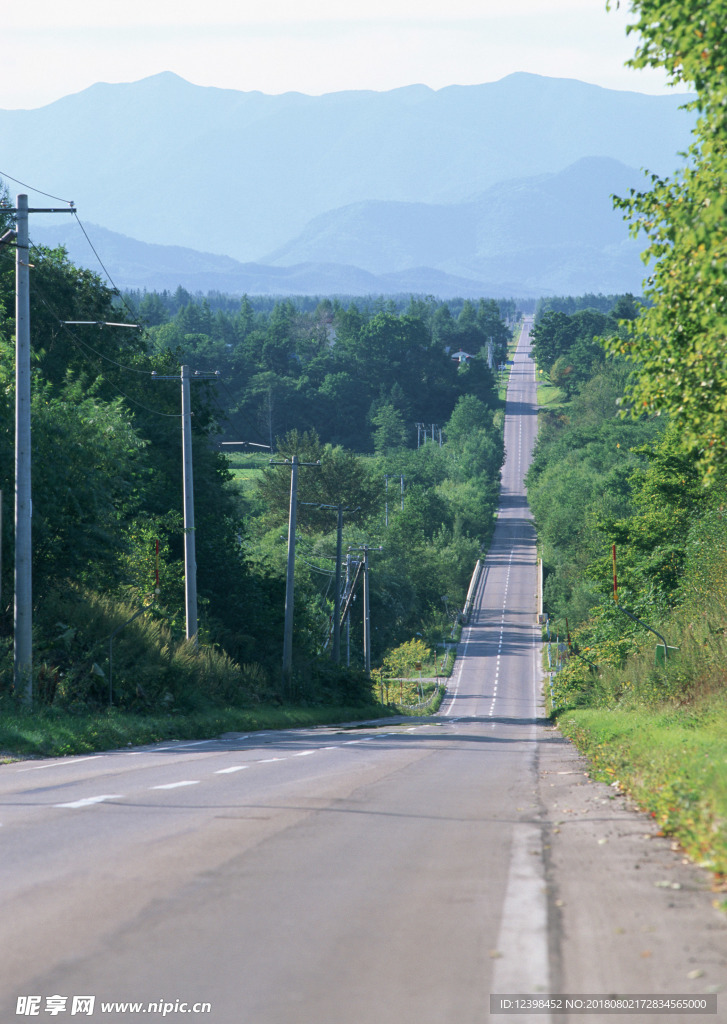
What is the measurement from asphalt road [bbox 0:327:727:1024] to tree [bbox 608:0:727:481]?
188 inches

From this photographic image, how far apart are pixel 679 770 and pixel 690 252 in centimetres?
536

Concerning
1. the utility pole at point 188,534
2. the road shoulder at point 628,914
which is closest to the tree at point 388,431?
the utility pole at point 188,534

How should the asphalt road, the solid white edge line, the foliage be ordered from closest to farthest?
the asphalt road < the solid white edge line < the foliage

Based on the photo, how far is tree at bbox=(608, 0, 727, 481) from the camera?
35.0 ft

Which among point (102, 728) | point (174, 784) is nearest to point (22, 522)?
point (102, 728)

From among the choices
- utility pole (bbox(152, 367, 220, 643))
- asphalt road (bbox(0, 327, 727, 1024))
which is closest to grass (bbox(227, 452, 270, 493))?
utility pole (bbox(152, 367, 220, 643))

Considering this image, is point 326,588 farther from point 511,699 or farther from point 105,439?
point 105,439

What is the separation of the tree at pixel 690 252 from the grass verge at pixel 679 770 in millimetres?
3524

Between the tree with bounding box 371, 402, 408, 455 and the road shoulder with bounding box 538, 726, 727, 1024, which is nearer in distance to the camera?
the road shoulder with bounding box 538, 726, 727, 1024

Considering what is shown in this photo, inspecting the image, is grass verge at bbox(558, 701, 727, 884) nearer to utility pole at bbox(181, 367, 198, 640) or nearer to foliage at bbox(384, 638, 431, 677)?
utility pole at bbox(181, 367, 198, 640)

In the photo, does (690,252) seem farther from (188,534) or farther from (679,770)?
(188,534)

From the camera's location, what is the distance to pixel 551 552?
379 ft

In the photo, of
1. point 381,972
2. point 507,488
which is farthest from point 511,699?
point 507,488

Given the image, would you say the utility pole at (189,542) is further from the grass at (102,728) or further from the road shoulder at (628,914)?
the road shoulder at (628,914)
